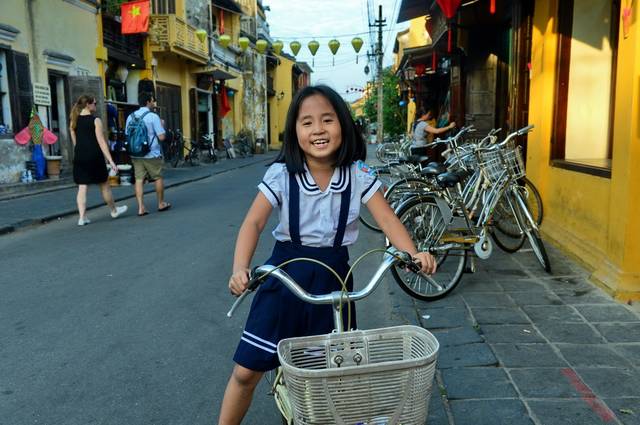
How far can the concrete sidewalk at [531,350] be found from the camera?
9.38ft

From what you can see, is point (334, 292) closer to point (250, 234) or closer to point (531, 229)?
point (250, 234)

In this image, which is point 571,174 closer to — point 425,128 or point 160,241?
point 160,241

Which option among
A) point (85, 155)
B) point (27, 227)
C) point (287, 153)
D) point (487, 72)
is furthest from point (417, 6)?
point (287, 153)

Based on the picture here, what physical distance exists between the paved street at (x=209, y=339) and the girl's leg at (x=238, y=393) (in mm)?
716

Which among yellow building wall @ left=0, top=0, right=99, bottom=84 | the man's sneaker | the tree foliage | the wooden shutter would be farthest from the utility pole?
the man's sneaker

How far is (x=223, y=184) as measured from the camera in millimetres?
14992

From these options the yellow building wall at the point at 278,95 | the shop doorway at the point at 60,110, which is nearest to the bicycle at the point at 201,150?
the shop doorway at the point at 60,110

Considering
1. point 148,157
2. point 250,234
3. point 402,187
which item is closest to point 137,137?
point 148,157

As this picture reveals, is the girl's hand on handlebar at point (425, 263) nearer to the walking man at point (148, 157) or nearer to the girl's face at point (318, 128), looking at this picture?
the girl's face at point (318, 128)

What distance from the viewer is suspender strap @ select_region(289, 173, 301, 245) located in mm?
2186

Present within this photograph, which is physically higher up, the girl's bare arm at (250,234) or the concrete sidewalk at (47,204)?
the girl's bare arm at (250,234)

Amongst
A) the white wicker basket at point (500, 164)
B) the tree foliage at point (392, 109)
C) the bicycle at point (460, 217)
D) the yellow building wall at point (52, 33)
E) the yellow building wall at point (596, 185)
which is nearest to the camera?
the yellow building wall at point (596, 185)

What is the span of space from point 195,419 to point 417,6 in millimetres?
11484

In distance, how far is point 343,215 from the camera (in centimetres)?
221
